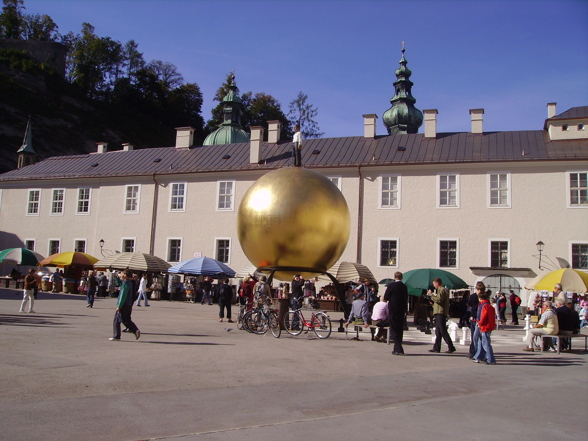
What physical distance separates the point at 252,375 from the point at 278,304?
7081mm

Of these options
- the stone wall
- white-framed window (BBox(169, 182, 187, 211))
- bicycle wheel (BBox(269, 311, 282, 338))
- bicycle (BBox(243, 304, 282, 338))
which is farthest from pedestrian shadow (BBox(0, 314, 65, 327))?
the stone wall

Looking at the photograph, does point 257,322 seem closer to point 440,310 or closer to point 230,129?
point 440,310

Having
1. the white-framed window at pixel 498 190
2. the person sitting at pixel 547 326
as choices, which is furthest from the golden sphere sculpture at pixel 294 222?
the white-framed window at pixel 498 190

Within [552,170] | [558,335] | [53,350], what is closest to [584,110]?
[552,170]

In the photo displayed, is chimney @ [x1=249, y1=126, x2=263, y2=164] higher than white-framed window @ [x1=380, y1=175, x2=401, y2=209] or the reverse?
higher

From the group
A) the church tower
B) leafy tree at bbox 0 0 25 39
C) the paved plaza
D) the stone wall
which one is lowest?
the paved plaza

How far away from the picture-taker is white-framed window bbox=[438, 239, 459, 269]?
1264 inches

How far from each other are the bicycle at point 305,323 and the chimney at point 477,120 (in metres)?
24.4

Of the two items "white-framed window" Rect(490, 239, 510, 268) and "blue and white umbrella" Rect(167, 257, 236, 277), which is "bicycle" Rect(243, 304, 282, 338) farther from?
"white-framed window" Rect(490, 239, 510, 268)

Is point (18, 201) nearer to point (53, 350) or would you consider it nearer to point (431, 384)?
point (53, 350)

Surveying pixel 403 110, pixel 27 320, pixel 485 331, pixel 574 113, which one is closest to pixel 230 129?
pixel 403 110

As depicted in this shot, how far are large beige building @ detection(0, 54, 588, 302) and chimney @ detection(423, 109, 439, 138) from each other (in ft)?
0.25

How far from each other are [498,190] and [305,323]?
68.3 feet

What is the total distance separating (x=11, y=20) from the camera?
8825 centimetres
